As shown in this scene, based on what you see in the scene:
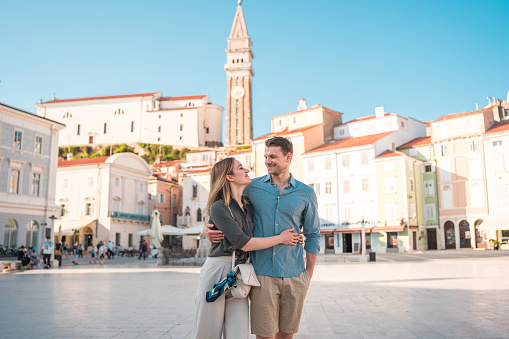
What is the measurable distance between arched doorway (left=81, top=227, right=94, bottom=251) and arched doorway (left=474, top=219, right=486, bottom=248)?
36.7 meters

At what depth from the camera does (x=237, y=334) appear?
11.4 feet

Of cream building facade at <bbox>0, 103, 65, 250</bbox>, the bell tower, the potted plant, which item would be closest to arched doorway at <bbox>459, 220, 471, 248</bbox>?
the potted plant

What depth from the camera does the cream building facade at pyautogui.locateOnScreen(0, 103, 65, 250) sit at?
2872cm

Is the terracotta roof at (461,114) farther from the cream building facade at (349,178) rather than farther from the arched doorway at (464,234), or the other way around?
the arched doorway at (464,234)

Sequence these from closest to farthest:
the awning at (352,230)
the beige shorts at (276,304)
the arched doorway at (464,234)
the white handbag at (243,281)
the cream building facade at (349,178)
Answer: the white handbag at (243,281)
the beige shorts at (276,304)
the arched doorway at (464,234)
the awning at (352,230)
the cream building facade at (349,178)

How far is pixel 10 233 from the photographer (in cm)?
2900

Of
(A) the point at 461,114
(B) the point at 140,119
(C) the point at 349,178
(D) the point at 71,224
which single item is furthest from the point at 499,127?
(B) the point at 140,119

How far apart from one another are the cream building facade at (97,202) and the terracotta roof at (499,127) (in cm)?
3649

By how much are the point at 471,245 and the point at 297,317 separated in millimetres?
41896

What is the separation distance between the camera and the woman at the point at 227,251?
3.46 m

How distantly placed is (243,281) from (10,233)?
30.1 metres

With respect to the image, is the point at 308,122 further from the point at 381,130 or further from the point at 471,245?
the point at 471,245

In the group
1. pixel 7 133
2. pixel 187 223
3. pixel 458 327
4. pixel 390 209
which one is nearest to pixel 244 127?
pixel 187 223

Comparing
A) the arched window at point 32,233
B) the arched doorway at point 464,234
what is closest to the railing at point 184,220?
the arched window at point 32,233
